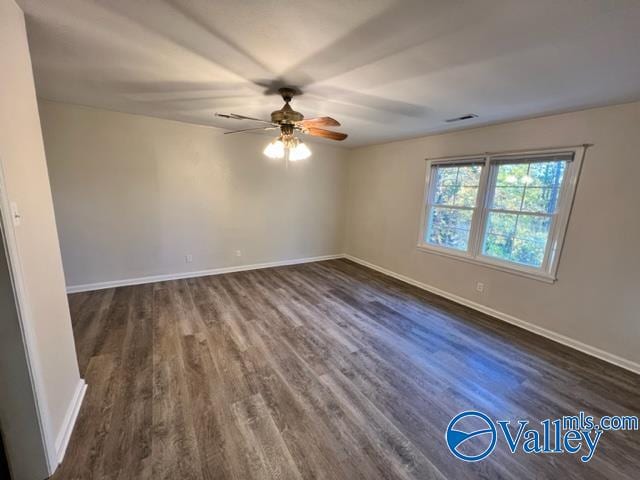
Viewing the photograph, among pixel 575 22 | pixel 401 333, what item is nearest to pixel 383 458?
pixel 401 333

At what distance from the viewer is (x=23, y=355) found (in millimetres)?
1150

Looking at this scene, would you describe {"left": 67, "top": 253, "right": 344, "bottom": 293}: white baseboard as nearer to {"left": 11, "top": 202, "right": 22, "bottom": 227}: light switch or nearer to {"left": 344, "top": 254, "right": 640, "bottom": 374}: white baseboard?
{"left": 344, "top": 254, "right": 640, "bottom": 374}: white baseboard

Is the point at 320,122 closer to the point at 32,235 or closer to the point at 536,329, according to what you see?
the point at 32,235

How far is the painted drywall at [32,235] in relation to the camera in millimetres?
1147

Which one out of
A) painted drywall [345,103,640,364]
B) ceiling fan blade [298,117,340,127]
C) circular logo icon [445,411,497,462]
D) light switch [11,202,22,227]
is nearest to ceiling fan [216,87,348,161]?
ceiling fan blade [298,117,340,127]

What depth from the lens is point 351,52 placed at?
1.70 m

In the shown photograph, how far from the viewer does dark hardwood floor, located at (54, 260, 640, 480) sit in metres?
1.44

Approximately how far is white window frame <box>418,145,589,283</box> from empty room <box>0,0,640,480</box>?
26mm

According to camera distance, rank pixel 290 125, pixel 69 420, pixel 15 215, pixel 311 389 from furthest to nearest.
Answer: pixel 290 125, pixel 311 389, pixel 69 420, pixel 15 215

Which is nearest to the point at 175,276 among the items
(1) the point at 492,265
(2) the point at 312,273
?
(2) the point at 312,273

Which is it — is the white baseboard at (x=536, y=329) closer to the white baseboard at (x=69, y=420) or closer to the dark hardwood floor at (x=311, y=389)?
the dark hardwood floor at (x=311, y=389)

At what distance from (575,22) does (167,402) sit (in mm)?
3299

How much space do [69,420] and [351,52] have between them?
292cm

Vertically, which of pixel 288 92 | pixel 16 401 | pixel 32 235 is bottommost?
pixel 16 401
